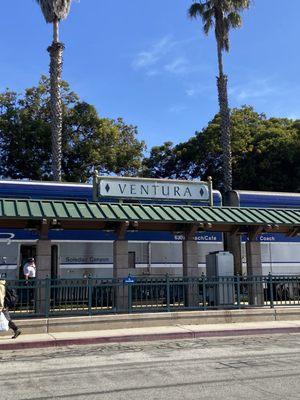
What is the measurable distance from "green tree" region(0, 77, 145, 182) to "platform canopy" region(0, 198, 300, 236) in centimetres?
1825

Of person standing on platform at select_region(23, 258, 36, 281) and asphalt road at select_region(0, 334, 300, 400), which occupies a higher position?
person standing on platform at select_region(23, 258, 36, 281)

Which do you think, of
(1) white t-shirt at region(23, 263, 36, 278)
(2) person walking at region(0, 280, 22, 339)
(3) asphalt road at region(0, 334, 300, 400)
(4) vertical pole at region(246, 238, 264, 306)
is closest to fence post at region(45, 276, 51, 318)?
(2) person walking at region(0, 280, 22, 339)

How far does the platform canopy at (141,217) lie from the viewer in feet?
50.4

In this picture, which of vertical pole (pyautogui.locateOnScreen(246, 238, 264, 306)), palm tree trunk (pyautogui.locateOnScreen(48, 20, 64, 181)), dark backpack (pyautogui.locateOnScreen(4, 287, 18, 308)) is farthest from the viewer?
palm tree trunk (pyautogui.locateOnScreen(48, 20, 64, 181))

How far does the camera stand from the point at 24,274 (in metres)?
17.3

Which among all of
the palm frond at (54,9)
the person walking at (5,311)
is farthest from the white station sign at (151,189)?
the palm frond at (54,9)

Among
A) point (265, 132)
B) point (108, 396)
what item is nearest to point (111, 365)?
point (108, 396)

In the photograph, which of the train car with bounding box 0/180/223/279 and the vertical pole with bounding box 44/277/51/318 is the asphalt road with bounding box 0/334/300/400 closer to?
the vertical pole with bounding box 44/277/51/318

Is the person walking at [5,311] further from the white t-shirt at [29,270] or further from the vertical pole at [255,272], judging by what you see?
the vertical pole at [255,272]

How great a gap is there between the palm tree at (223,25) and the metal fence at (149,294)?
14241 millimetres

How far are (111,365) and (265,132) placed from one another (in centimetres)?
3280

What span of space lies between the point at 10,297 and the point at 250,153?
29.1 meters

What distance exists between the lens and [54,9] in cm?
2894

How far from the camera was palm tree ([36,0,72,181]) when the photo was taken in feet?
94.5
